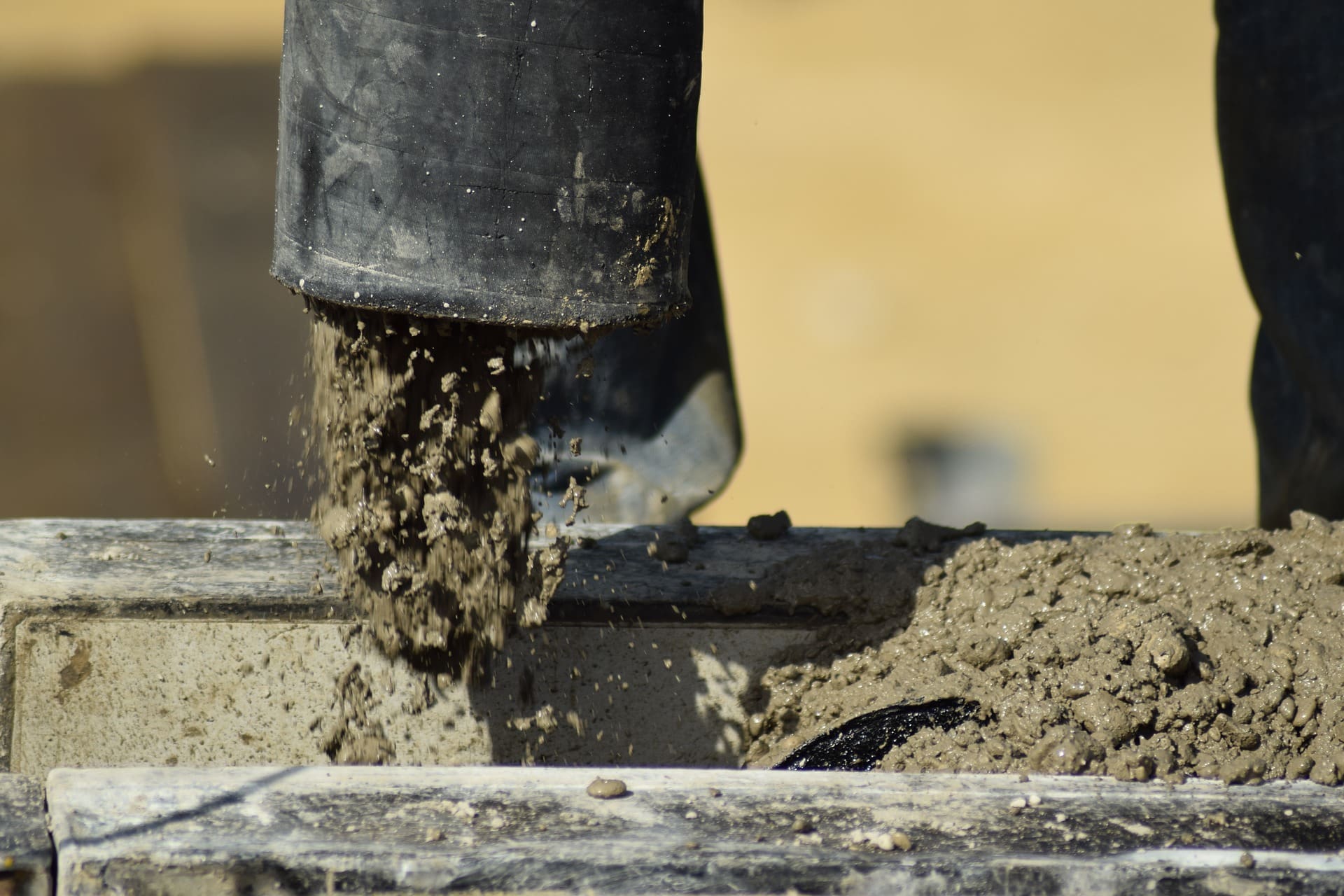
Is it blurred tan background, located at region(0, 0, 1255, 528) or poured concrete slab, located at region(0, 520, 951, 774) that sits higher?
blurred tan background, located at region(0, 0, 1255, 528)

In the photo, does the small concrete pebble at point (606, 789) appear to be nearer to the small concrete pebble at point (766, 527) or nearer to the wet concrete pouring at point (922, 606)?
the wet concrete pouring at point (922, 606)

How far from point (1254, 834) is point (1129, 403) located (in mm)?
4873

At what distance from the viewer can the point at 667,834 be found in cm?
116

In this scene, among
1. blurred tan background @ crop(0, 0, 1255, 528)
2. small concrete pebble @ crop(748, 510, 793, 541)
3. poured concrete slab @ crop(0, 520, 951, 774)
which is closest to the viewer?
poured concrete slab @ crop(0, 520, 951, 774)

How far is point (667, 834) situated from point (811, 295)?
225 inches

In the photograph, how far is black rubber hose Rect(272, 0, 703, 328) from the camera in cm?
132

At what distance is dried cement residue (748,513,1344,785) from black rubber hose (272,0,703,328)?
0.61m

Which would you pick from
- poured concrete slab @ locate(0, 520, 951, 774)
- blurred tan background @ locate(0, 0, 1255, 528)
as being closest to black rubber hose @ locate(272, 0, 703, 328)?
poured concrete slab @ locate(0, 520, 951, 774)

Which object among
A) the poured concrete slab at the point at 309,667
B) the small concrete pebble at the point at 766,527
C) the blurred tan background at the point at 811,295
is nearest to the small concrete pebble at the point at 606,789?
the poured concrete slab at the point at 309,667

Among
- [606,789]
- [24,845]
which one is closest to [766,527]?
[606,789]

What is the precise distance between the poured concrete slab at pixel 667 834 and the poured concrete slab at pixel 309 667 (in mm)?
603

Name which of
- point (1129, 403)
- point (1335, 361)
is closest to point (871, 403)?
point (1129, 403)

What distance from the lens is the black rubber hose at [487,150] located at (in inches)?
52.0

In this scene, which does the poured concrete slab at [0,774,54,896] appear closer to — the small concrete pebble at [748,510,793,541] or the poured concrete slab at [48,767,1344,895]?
the poured concrete slab at [48,767,1344,895]
